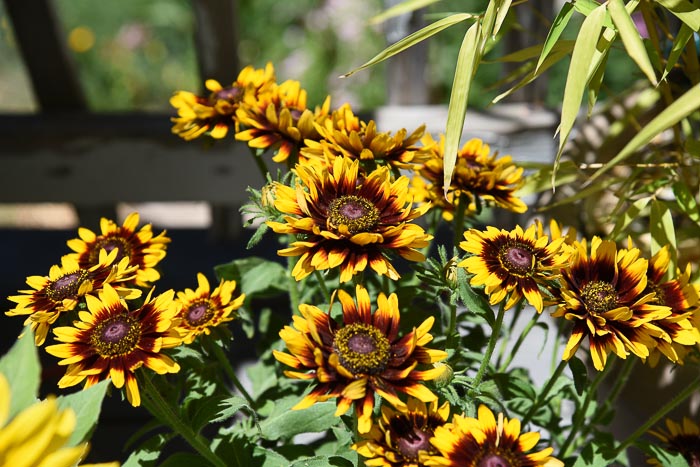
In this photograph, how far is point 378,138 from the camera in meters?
0.51

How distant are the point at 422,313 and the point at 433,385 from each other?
122 millimetres

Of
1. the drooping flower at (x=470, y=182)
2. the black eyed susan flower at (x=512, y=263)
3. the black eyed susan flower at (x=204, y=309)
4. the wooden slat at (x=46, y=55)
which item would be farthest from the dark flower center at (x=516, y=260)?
the wooden slat at (x=46, y=55)

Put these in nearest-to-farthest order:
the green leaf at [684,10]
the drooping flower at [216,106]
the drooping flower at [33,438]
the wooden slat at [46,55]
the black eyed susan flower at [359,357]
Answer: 1. the drooping flower at [33,438]
2. the black eyed susan flower at [359,357]
3. the green leaf at [684,10]
4. the drooping flower at [216,106]
5. the wooden slat at [46,55]

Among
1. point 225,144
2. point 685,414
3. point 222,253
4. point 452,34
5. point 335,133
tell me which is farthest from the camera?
point 452,34

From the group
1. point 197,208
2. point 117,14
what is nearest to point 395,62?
point 197,208

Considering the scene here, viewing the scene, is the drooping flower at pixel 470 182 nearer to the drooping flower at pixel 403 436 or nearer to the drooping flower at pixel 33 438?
the drooping flower at pixel 403 436

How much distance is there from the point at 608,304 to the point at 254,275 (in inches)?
13.6

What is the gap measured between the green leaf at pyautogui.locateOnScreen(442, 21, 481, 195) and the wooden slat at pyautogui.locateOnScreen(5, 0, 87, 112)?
97cm

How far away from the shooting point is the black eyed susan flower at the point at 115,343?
42 centimetres

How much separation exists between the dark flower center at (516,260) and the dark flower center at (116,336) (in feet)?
0.87

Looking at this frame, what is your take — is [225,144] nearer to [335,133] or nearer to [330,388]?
[335,133]

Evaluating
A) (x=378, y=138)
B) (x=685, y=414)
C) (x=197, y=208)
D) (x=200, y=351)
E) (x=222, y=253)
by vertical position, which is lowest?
(x=197, y=208)

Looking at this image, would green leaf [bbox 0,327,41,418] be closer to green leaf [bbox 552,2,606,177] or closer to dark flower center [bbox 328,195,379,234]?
dark flower center [bbox 328,195,379,234]

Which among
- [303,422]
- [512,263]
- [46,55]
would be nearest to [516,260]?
[512,263]
